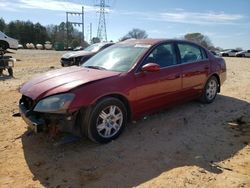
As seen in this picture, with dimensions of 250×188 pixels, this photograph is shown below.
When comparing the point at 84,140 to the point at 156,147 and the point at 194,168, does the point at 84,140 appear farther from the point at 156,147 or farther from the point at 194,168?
the point at 194,168

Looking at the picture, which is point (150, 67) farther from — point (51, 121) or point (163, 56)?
point (51, 121)

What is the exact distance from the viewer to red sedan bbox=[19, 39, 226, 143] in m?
4.54

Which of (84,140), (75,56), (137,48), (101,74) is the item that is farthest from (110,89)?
(75,56)

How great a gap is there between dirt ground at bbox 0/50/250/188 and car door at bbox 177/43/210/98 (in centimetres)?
63

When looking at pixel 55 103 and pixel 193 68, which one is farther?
pixel 193 68

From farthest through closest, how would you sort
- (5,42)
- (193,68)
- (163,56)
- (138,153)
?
(5,42) → (193,68) → (163,56) → (138,153)

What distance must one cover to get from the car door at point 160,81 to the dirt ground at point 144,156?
43cm

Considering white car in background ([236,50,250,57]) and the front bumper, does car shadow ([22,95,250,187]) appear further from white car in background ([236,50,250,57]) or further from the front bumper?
white car in background ([236,50,250,57])

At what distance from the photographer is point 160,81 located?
5.75 metres

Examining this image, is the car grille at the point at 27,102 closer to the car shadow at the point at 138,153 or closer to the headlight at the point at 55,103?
the headlight at the point at 55,103

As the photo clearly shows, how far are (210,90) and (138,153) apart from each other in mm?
3481

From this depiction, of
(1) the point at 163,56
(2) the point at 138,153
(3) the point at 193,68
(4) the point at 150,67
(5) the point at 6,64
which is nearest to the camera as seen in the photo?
(2) the point at 138,153

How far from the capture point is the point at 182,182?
389cm

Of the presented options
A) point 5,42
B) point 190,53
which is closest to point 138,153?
point 190,53
